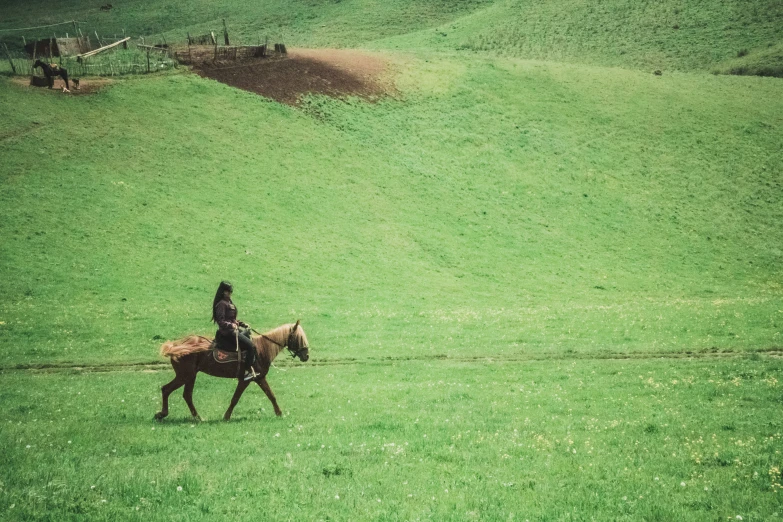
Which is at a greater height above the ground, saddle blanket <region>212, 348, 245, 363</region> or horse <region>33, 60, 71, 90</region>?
horse <region>33, 60, 71, 90</region>

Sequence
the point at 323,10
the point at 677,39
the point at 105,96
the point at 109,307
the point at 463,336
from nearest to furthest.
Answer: the point at 463,336, the point at 109,307, the point at 105,96, the point at 677,39, the point at 323,10

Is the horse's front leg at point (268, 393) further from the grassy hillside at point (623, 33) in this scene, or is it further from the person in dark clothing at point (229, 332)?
the grassy hillside at point (623, 33)

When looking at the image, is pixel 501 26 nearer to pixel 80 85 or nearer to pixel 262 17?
pixel 262 17

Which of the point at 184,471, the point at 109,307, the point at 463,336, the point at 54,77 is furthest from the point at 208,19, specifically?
the point at 184,471

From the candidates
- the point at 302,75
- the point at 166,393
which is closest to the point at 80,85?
the point at 302,75

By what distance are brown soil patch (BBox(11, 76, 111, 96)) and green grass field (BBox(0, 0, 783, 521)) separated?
3.45 feet

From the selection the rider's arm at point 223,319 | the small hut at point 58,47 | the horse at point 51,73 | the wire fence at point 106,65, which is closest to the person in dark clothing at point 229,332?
the rider's arm at point 223,319

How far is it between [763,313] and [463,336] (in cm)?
1676

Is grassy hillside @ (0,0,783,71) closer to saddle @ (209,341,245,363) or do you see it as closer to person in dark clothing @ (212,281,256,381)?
person in dark clothing @ (212,281,256,381)

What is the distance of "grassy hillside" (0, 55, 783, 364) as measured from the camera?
31984 mm

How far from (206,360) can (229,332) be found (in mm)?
1232

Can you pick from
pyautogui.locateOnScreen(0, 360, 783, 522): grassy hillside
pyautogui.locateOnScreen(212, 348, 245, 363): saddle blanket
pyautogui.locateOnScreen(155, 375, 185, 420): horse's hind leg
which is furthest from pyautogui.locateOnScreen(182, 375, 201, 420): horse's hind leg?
pyautogui.locateOnScreen(212, 348, 245, 363): saddle blanket

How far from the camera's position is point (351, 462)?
1309cm

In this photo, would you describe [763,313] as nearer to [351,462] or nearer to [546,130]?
[351,462]
